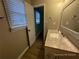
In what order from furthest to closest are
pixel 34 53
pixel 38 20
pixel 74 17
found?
pixel 38 20 < pixel 34 53 < pixel 74 17

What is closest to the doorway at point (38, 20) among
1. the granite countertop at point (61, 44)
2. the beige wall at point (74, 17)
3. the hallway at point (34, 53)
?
the hallway at point (34, 53)

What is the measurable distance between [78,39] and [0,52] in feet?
4.47

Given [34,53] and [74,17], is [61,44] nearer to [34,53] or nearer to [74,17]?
[74,17]

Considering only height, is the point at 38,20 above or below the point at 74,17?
below

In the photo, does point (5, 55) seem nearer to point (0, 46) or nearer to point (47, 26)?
point (0, 46)

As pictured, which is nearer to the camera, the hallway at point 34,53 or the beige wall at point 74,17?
the beige wall at point 74,17

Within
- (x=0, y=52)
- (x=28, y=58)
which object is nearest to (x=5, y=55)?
(x=0, y=52)

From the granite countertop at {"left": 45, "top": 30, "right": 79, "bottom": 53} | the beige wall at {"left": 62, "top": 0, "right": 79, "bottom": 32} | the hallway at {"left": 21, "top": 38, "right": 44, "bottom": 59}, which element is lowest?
the hallway at {"left": 21, "top": 38, "right": 44, "bottom": 59}

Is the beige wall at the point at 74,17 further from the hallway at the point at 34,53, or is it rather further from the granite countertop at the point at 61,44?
the hallway at the point at 34,53

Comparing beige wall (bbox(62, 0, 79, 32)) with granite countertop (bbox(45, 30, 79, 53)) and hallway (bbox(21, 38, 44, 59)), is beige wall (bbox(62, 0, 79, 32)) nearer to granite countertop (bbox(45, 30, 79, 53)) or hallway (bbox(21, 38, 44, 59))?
granite countertop (bbox(45, 30, 79, 53))

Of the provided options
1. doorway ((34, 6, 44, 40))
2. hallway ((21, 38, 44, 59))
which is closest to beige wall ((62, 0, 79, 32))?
hallway ((21, 38, 44, 59))

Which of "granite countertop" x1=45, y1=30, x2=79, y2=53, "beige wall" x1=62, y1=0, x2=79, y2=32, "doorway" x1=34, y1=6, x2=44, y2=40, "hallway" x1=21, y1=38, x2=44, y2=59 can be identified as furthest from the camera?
"doorway" x1=34, y1=6, x2=44, y2=40

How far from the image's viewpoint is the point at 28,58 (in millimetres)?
2262

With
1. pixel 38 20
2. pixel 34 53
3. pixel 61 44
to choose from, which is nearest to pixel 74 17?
pixel 61 44
